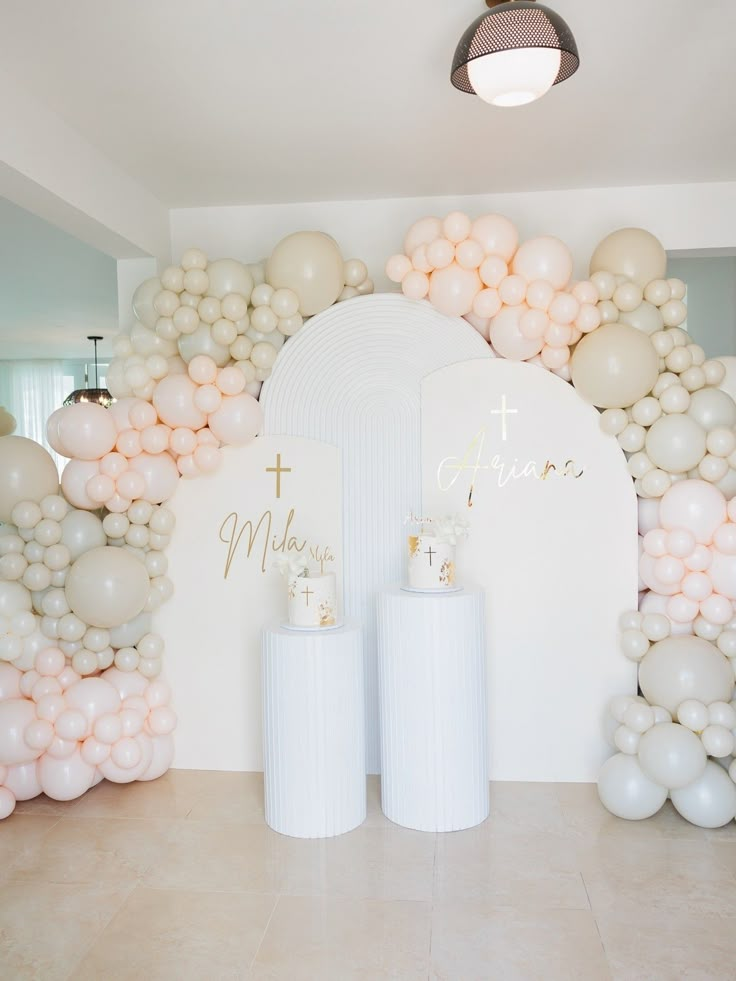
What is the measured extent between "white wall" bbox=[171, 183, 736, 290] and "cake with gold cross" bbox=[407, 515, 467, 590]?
135cm

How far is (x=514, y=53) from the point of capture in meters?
2.19

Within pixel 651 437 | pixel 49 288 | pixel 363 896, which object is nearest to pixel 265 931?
pixel 363 896

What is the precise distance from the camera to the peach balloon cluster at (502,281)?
3213mm

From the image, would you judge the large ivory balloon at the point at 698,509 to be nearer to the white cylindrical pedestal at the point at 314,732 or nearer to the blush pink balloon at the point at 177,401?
the white cylindrical pedestal at the point at 314,732

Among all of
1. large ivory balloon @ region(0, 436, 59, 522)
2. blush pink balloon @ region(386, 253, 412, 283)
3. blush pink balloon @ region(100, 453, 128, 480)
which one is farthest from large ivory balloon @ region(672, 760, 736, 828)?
large ivory balloon @ region(0, 436, 59, 522)

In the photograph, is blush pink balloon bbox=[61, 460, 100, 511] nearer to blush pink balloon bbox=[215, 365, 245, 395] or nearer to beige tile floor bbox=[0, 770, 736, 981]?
blush pink balloon bbox=[215, 365, 245, 395]

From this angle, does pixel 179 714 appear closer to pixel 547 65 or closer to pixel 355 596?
pixel 355 596

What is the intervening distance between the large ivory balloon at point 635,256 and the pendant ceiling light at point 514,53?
46.0 inches

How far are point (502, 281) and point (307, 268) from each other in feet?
2.51

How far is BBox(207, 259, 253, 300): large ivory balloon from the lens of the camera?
3367mm

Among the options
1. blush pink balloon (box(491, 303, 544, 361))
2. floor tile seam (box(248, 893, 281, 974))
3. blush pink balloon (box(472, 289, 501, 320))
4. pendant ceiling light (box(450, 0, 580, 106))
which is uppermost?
pendant ceiling light (box(450, 0, 580, 106))

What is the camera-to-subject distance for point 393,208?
3910 millimetres

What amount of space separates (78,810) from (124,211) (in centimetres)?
241

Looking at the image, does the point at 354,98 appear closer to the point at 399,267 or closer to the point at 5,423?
the point at 399,267
